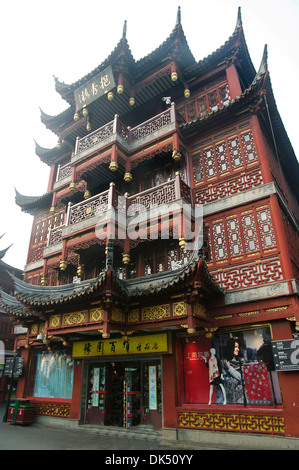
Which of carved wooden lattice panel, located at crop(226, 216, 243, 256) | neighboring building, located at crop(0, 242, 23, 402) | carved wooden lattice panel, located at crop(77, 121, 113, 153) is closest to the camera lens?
carved wooden lattice panel, located at crop(226, 216, 243, 256)

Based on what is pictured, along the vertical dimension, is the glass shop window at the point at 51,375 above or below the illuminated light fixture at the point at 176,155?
below

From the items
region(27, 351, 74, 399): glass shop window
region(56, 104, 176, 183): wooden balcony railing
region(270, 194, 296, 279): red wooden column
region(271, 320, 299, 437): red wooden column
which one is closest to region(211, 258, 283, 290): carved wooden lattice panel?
region(270, 194, 296, 279): red wooden column

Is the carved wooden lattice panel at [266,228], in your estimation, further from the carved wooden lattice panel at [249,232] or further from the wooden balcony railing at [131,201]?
the wooden balcony railing at [131,201]

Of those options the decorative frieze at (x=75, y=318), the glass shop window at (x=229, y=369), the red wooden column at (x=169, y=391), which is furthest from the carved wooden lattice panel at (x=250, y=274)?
the decorative frieze at (x=75, y=318)

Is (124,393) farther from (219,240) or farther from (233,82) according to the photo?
(233,82)

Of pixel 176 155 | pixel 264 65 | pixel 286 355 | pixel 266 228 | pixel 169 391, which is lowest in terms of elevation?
pixel 169 391

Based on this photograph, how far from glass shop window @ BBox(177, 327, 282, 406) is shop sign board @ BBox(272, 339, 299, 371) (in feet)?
1.91

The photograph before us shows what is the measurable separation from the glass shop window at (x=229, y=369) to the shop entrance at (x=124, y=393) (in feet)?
4.17

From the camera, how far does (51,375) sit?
1420 centimetres

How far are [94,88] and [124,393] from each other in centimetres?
1401

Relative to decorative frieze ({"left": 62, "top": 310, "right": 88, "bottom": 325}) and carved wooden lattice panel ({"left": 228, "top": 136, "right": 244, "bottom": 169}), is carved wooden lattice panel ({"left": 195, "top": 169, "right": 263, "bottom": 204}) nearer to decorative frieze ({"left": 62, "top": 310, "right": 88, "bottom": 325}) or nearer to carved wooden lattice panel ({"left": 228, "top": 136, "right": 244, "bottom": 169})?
carved wooden lattice panel ({"left": 228, "top": 136, "right": 244, "bottom": 169})

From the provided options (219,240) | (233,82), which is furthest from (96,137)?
(219,240)

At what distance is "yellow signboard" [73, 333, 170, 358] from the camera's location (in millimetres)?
10828

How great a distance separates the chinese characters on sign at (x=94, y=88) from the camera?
1478cm
